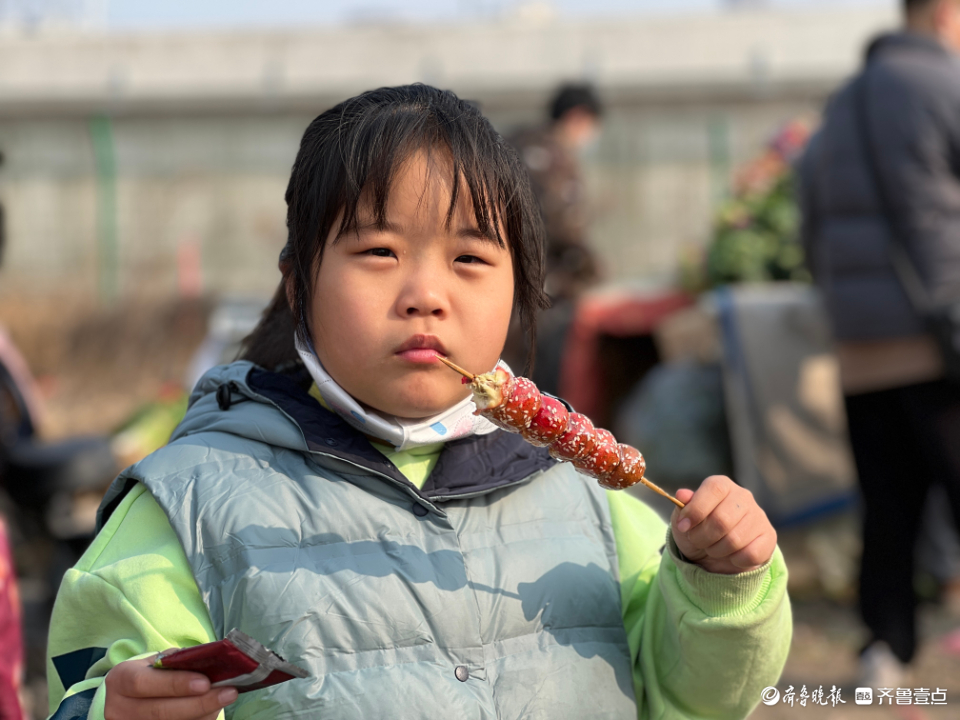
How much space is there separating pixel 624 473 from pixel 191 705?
693mm

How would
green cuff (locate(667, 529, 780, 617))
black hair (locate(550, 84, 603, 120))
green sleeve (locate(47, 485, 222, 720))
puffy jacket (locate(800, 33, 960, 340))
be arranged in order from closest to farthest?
1. green sleeve (locate(47, 485, 222, 720))
2. green cuff (locate(667, 529, 780, 617))
3. puffy jacket (locate(800, 33, 960, 340))
4. black hair (locate(550, 84, 603, 120))

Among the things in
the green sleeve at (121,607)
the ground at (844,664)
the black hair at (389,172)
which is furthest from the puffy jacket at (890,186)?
the green sleeve at (121,607)

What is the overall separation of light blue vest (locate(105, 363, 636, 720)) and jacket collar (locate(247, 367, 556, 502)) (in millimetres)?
21

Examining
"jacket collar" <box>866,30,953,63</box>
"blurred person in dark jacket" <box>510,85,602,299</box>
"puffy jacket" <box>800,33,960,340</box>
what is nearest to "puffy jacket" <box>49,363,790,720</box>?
"puffy jacket" <box>800,33,960,340</box>

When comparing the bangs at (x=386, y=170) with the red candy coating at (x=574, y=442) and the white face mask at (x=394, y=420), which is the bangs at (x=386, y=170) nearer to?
the white face mask at (x=394, y=420)

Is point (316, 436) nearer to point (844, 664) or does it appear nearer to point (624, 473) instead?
point (624, 473)

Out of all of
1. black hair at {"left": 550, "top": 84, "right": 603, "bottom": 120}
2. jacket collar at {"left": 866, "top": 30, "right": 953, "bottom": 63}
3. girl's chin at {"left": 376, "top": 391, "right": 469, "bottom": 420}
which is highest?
jacket collar at {"left": 866, "top": 30, "right": 953, "bottom": 63}

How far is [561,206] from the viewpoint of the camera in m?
5.58

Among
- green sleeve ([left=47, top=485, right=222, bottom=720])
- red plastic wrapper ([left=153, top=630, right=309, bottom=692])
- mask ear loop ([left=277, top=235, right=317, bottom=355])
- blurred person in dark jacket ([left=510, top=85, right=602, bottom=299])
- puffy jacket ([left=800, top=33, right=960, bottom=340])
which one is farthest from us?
blurred person in dark jacket ([left=510, top=85, right=602, bottom=299])

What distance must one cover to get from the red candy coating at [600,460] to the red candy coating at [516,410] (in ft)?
0.36

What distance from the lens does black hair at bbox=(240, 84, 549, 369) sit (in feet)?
5.02

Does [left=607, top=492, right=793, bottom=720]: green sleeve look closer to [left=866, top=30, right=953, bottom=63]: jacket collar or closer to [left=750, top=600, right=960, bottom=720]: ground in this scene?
[left=750, top=600, right=960, bottom=720]: ground

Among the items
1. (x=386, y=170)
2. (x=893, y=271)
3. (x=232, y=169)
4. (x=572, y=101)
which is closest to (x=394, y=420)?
(x=386, y=170)

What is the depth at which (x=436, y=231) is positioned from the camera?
1.53 metres
